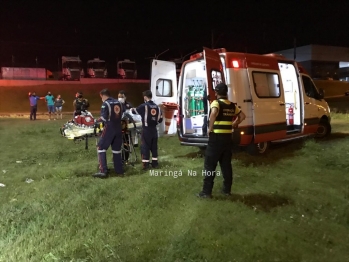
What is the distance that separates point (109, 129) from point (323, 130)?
6.63 m

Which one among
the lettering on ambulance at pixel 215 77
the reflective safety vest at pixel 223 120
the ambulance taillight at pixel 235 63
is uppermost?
the ambulance taillight at pixel 235 63

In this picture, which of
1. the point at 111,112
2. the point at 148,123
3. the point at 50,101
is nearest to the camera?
the point at 111,112

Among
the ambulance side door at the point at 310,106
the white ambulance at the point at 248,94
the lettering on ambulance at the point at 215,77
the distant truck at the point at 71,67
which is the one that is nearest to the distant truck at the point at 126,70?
the distant truck at the point at 71,67

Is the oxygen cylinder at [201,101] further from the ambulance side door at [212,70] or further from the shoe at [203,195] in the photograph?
the shoe at [203,195]

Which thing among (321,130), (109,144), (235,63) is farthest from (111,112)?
(321,130)

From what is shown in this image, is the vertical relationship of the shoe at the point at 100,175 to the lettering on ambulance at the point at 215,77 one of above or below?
below

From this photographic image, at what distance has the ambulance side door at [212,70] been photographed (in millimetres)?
6285

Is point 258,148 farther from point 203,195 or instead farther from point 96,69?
point 96,69

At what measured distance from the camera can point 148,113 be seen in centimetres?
662

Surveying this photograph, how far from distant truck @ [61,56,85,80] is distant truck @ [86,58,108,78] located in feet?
5.01

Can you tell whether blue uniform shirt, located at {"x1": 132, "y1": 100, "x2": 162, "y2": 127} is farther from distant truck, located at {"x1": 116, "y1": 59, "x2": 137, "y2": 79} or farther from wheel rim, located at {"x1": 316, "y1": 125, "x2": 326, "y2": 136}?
distant truck, located at {"x1": 116, "y1": 59, "x2": 137, "y2": 79}

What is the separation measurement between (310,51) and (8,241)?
49126 mm

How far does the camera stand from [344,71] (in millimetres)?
49812

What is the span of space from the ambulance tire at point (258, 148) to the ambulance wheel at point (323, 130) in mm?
2778
